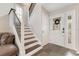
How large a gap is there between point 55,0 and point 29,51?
4.38 feet

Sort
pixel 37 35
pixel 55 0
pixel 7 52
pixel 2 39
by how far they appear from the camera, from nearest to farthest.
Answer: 1. pixel 7 52
2. pixel 55 0
3. pixel 2 39
4. pixel 37 35

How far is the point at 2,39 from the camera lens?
2125 mm

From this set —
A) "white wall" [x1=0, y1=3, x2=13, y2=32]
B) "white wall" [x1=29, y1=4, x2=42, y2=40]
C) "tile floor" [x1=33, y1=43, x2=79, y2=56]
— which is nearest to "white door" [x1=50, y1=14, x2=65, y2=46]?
"tile floor" [x1=33, y1=43, x2=79, y2=56]

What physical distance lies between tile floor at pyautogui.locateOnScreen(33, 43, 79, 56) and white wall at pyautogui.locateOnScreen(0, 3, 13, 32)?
968 mm

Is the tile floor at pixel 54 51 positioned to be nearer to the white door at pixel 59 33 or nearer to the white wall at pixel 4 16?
the white door at pixel 59 33

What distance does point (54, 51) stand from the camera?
2111 mm

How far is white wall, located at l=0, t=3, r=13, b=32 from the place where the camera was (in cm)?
204

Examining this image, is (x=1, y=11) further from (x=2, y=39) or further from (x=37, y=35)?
(x=37, y=35)

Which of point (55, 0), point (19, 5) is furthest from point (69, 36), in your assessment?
point (19, 5)

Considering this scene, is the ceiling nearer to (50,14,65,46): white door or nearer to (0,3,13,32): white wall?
(50,14,65,46): white door

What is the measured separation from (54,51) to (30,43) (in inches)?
24.6

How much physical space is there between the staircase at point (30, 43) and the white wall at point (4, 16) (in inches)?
17.7

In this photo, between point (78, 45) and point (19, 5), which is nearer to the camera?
point (19, 5)

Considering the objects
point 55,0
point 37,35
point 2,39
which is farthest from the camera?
point 37,35
